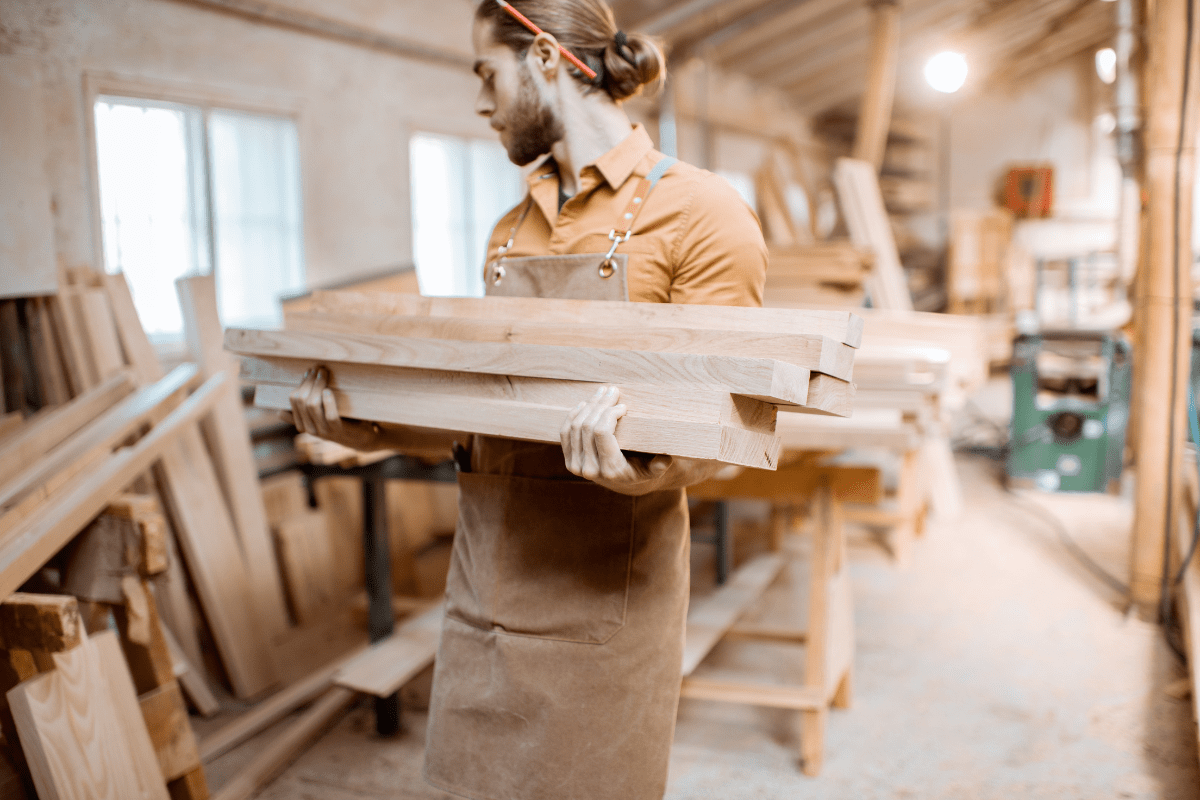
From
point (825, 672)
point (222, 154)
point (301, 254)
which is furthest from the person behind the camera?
point (301, 254)

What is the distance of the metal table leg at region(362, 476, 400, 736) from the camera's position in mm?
3316

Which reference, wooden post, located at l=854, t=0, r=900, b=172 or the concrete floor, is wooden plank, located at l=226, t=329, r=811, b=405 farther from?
wooden post, located at l=854, t=0, r=900, b=172

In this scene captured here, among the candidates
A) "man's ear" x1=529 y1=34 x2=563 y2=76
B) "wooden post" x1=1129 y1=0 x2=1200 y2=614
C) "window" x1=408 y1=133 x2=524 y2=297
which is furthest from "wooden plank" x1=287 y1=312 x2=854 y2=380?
"window" x1=408 y1=133 x2=524 y2=297

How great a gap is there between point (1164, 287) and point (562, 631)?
11.8 ft

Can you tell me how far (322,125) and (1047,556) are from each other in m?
4.87

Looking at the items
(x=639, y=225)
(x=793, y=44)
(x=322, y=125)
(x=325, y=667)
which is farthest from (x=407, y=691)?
(x=793, y=44)

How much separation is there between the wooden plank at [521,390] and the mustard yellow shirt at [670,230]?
0.84ft

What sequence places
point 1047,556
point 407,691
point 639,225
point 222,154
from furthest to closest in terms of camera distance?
point 1047,556
point 222,154
point 407,691
point 639,225

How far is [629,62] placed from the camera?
167cm

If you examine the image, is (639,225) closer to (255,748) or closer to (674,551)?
(674,551)

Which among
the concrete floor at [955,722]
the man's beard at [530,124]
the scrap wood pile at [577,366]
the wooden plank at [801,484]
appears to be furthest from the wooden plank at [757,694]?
the man's beard at [530,124]

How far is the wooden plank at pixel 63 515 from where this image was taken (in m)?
1.99

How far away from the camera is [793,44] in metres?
9.70

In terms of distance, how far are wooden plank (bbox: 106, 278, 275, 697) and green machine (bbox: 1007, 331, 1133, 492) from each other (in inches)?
226
